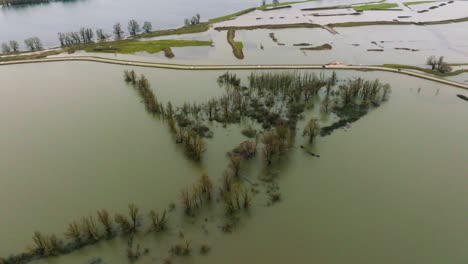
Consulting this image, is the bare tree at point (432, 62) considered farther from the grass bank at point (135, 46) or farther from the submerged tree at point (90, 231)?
the submerged tree at point (90, 231)

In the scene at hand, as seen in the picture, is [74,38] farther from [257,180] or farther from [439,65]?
[439,65]

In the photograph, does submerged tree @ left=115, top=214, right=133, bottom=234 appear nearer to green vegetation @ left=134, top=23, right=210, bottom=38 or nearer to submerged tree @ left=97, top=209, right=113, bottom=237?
submerged tree @ left=97, top=209, right=113, bottom=237

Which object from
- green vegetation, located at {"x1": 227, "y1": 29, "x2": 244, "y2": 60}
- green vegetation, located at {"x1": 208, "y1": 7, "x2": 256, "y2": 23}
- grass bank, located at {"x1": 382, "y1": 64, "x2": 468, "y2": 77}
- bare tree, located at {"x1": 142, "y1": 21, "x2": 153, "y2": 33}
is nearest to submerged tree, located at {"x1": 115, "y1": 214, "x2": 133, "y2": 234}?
green vegetation, located at {"x1": 227, "y1": 29, "x2": 244, "y2": 60}

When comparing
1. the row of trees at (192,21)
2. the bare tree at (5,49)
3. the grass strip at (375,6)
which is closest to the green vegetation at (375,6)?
the grass strip at (375,6)

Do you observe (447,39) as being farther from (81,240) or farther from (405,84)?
(81,240)

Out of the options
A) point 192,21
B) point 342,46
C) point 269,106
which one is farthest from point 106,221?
point 192,21

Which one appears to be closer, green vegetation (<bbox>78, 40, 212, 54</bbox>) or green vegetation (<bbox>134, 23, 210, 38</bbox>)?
green vegetation (<bbox>78, 40, 212, 54</bbox>)

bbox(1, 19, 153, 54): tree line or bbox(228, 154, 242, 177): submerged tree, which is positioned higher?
bbox(1, 19, 153, 54): tree line
